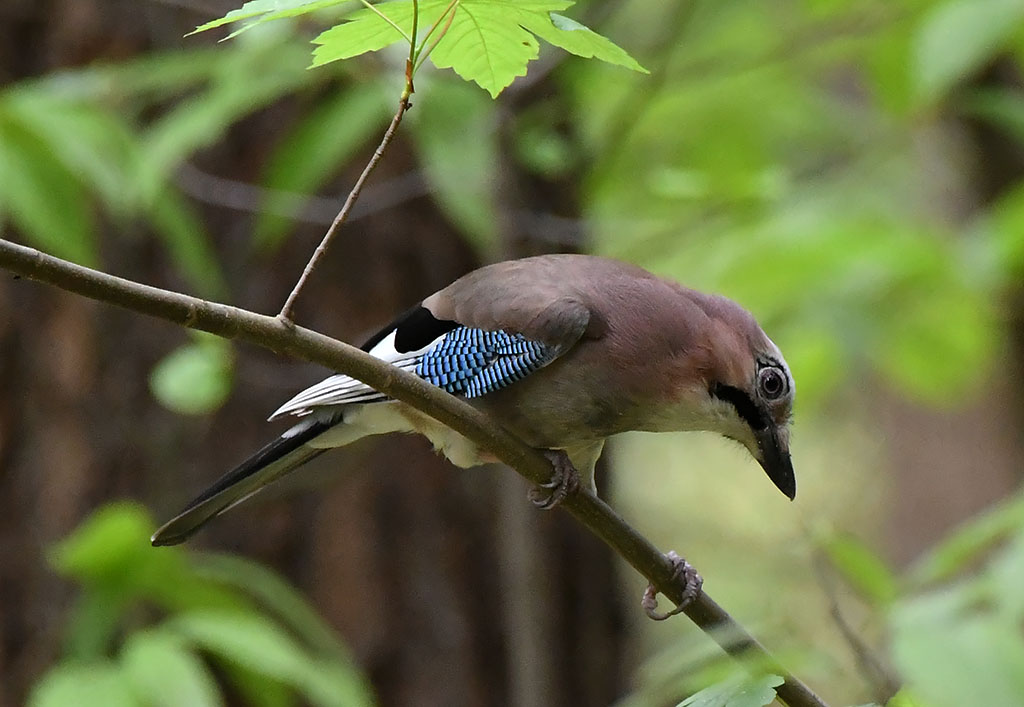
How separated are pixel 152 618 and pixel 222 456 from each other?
649 mm

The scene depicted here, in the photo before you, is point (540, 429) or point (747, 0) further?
point (747, 0)

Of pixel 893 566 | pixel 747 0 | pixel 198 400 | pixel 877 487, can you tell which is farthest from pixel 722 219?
pixel 877 487

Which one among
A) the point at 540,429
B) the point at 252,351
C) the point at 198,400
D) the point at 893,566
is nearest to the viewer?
the point at 540,429

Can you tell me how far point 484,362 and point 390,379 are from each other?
952 mm

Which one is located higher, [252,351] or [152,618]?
[252,351]

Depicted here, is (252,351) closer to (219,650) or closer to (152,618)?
(152,618)

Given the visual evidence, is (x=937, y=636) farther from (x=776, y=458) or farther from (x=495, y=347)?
(x=495, y=347)

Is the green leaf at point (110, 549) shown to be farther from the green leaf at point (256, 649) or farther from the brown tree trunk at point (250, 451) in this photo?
the brown tree trunk at point (250, 451)

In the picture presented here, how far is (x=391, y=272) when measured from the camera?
4.91m

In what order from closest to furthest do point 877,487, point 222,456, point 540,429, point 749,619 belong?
point 749,619 → point 540,429 → point 222,456 → point 877,487

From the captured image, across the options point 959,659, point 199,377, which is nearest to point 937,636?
point 959,659

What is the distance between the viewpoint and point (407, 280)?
4.94 metres

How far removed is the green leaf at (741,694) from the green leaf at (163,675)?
1292mm

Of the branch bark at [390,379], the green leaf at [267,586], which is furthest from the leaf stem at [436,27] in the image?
the green leaf at [267,586]
